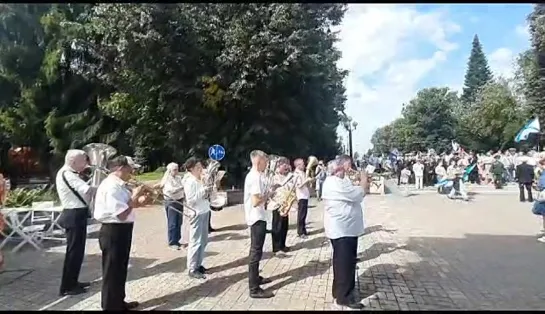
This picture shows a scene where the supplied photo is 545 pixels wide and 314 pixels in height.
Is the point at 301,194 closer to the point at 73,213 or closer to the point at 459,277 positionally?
the point at 459,277

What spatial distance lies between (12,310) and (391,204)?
13.6m

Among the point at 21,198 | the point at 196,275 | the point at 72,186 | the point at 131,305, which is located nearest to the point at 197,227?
the point at 196,275

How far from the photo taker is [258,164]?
603 centimetres

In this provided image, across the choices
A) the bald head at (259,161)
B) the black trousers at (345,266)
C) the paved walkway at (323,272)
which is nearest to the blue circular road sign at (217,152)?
the paved walkway at (323,272)

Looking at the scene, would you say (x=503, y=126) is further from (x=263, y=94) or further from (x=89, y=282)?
(x=89, y=282)

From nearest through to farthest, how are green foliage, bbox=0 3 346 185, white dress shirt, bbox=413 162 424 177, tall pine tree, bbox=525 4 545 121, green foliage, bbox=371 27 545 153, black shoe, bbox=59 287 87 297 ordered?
black shoe, bbox=59 287 87 297, green foliage, bbox=0 3 346 185, white dress shirt, bbox=413 162 424 177, tall pine tree, bbox=525 4 545 121, green foliage, bbox=371 27 545 153

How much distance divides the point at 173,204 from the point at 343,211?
14.3 ft

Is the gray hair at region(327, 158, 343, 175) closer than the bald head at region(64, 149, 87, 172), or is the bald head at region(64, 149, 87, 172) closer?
the gray hair at region(327, 158, 343, 175)

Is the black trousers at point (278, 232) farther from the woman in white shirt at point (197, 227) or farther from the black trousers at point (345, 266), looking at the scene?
the black trousers at point (345, 266)

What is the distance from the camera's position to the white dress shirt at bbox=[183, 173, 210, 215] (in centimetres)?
666

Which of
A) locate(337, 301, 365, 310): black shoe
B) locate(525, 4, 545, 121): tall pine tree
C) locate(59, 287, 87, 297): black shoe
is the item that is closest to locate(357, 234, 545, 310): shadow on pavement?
locate(337, 301, 365, 310): black shoe

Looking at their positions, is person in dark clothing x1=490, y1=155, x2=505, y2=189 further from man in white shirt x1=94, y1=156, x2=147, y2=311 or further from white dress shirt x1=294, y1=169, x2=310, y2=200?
man in white shirt x1=94, y1=156, x2=147, y2=311

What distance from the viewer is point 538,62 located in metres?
34.0

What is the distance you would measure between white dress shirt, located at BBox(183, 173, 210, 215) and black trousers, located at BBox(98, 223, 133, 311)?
1.62 meters
